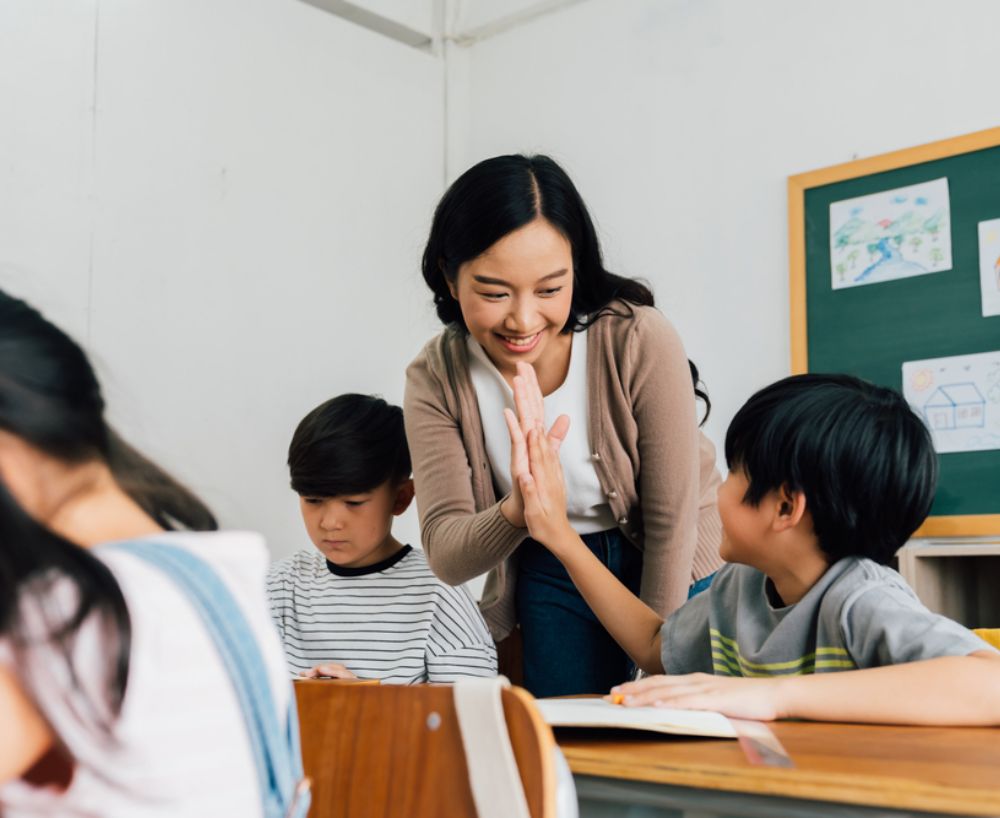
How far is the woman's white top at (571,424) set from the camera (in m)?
1.70

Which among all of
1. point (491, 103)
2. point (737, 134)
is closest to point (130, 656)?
point (737, 134)

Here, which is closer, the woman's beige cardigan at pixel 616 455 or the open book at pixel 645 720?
the open book at pixel 645 720

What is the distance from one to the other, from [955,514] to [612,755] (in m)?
2.02

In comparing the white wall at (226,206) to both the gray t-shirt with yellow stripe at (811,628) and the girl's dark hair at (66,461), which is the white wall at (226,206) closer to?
the gray t-shirt with yellow stripe at (811,628)

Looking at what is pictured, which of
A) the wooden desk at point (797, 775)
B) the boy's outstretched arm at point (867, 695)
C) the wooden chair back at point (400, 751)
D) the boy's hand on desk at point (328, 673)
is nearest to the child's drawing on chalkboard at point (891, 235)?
the boy's hand on desk at point (328, 673)

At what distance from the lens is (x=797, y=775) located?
2.31 feet

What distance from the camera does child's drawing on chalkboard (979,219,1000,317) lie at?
2621 mm

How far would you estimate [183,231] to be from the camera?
3023 mm

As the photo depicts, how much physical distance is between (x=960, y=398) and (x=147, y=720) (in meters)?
2.42

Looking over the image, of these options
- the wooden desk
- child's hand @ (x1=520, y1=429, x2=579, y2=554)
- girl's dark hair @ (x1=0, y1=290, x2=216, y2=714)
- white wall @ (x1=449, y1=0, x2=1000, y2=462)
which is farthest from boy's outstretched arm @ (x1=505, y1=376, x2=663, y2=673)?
white wall @ (x1=449, y1=0, x2=1000, y2=462)

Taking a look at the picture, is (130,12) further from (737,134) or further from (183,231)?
(737,134)

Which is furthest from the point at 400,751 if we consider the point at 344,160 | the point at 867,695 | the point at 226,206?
the point at 344,160

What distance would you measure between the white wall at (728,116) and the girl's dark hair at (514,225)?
1384 millimetres

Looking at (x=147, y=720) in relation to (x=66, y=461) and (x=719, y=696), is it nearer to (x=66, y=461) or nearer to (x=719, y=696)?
(x=66, y=461)
